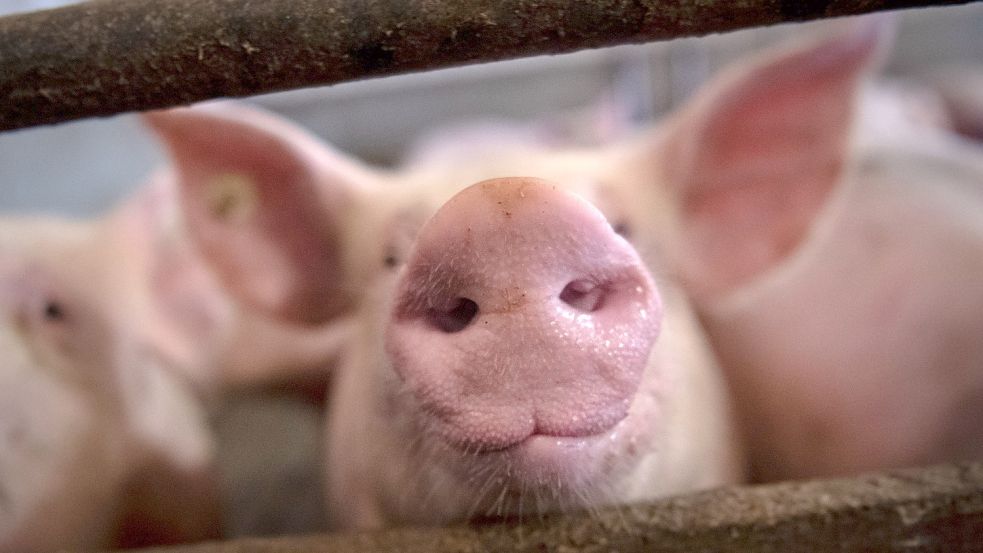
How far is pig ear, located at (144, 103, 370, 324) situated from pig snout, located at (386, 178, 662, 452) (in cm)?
61

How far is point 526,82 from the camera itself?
443cm

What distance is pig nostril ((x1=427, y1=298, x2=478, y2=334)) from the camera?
0.78 meters

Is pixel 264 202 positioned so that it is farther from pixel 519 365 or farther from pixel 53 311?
pixel 519 365

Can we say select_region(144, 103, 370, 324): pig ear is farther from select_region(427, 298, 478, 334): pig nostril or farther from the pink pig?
select_region(427, 298, 478, 334): pig nostril

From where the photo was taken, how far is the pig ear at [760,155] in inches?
51.4

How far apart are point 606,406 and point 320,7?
1.30 feet

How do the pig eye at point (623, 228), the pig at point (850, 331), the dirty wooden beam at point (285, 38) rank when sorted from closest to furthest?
the dirty wooden beam at point (285, 38), the pig eye at point (623, 228), the pig at point (850, 331)

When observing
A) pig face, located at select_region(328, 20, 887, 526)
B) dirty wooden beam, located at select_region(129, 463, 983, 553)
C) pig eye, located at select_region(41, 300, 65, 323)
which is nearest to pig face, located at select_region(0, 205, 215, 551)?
pig eye, located at select_region(41, 300, 65, 323)

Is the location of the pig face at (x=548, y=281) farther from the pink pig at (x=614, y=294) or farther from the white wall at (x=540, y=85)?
the white wall at (x=540, y=85)

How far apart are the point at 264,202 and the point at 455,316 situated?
2.36 ft

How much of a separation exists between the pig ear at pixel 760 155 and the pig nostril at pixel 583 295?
0.63 meters

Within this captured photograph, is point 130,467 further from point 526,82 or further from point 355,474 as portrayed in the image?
point 526,82

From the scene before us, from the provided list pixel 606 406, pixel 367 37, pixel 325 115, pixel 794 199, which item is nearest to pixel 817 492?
pixel 606 406

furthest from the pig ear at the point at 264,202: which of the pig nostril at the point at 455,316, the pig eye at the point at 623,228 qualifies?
the pig nostril at the point at 455,316
